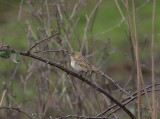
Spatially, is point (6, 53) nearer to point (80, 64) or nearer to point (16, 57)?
point (16, 57)

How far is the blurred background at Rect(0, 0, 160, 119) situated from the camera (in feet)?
13.4

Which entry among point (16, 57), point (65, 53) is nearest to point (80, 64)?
point (65, 53)

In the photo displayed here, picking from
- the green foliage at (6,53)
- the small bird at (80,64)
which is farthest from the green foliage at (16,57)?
the small bird at (80,64)

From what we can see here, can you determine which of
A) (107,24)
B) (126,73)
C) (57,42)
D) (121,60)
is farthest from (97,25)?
(57,42)

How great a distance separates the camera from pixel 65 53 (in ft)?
13.7

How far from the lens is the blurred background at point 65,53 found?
13.4ft

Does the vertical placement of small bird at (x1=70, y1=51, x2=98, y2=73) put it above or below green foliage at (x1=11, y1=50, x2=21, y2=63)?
above

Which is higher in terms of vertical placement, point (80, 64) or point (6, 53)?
point (80, 64)

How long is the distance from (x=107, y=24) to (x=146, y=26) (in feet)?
4.55

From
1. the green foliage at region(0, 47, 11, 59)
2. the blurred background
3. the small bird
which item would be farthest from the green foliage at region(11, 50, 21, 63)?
the small bird

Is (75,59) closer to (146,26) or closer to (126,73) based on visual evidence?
(126,73)

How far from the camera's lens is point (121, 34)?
1269cm

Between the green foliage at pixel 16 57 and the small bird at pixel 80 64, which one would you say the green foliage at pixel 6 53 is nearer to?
the green foliage at pixel 16 57

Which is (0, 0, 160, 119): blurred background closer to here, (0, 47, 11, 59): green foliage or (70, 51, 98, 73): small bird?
(70, 51, 98, 73): small bird
